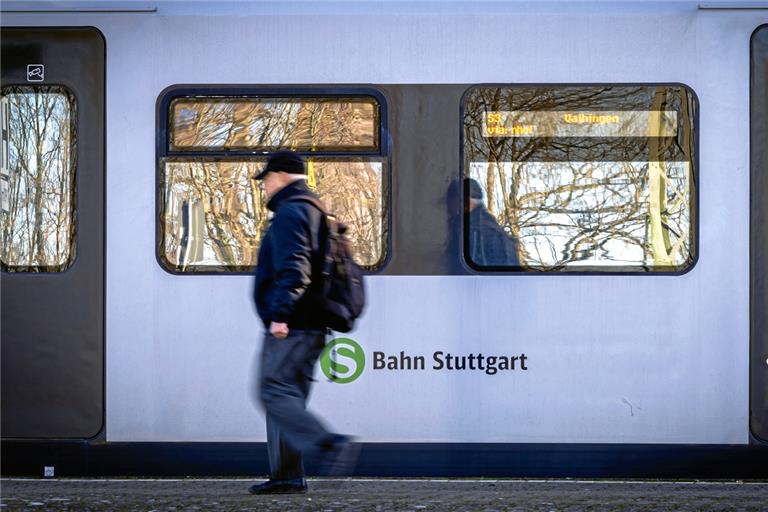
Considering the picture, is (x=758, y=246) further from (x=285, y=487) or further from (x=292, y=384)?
(x=285, y=487)

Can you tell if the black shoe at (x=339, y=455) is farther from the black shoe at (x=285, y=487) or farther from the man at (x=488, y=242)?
the man at (x=488, y=242)

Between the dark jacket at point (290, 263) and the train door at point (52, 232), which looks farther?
the train door at point (52, 232)

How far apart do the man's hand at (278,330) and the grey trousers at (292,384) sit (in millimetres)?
139

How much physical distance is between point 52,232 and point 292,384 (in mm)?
2041

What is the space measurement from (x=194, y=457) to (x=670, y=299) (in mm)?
2871

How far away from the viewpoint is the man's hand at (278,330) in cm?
577

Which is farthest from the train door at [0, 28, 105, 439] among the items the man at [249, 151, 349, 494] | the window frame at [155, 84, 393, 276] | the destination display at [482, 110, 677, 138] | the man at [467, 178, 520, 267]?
the destination display at [482, 110, 677, 138]

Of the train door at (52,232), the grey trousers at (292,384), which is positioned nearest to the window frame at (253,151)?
A: the train door at (52,232)

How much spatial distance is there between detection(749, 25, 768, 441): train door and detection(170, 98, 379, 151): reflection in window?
215 centimetres

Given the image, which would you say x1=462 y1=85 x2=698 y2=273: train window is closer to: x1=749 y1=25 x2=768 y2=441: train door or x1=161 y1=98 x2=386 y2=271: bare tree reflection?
x1=749 y1=25 x2=768 y2=441: train door

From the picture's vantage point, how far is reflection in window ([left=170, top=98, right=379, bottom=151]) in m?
7.00

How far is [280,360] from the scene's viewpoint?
19.5 feet

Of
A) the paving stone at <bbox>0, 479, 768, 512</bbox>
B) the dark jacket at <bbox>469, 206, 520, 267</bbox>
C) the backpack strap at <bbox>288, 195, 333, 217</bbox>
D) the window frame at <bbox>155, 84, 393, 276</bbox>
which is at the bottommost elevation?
the paving stone at <bbox>0, 479, 768, 512</bbox>

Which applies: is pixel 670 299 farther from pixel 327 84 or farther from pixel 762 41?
pixel 327 84
